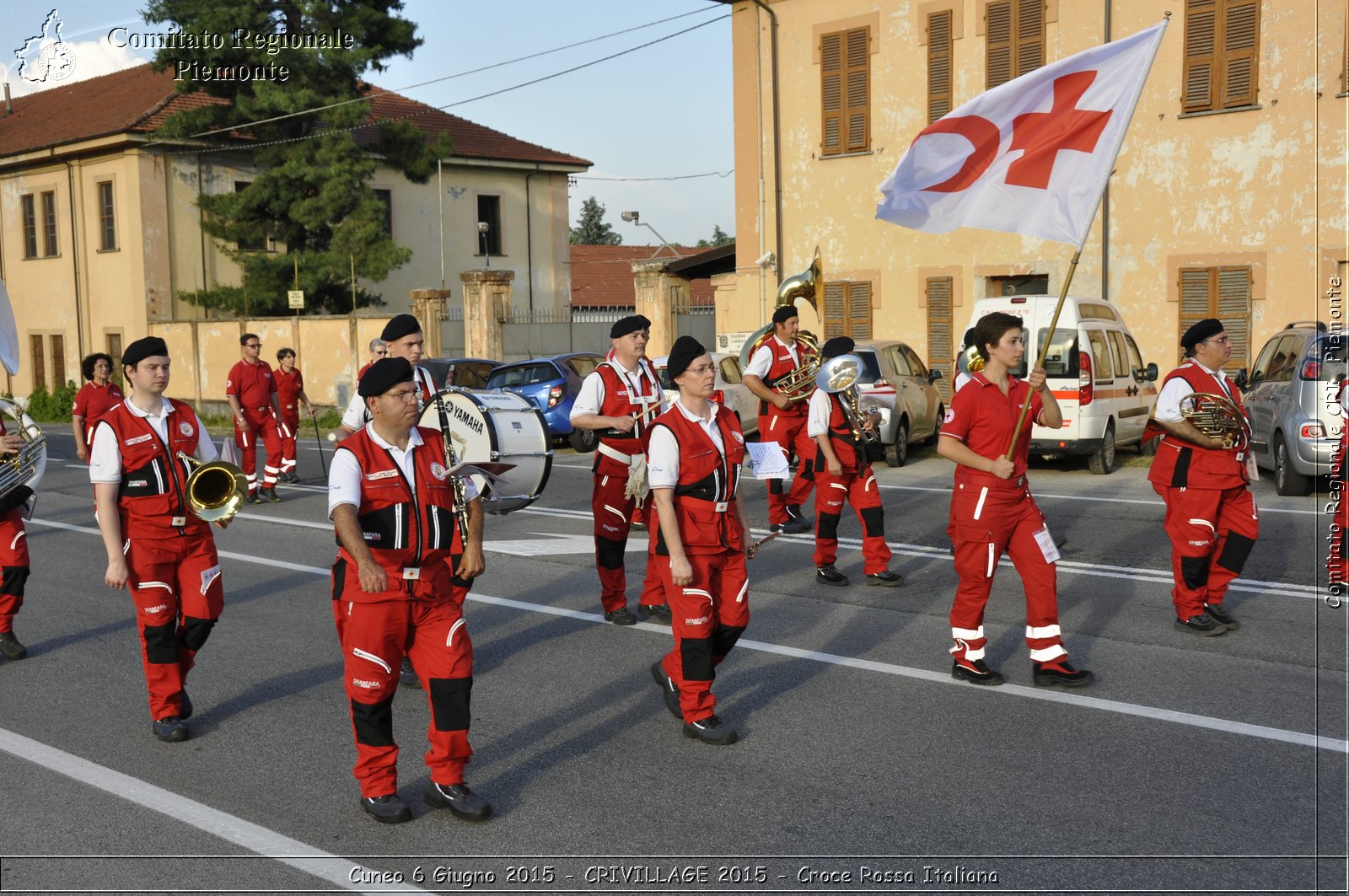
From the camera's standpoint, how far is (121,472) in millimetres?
6367

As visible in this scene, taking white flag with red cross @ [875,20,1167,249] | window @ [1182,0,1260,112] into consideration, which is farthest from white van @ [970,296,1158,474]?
white flag with red cross @ [875,20,1167,249]

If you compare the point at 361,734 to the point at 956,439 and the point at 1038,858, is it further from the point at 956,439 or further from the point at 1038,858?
the point at 956,439

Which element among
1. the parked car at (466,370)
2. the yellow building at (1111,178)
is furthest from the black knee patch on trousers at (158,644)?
the parked car at (466,370)

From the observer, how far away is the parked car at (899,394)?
17312mm

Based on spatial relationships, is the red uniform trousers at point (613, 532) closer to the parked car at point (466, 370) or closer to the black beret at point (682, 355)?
the black beret at point (682, 355)

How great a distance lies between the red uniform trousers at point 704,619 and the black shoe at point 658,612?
2.40 meters

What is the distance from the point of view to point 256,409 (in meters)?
15.6

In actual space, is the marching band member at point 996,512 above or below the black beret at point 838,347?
below

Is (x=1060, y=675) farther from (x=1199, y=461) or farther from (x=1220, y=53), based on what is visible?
(x=1220, y=53)

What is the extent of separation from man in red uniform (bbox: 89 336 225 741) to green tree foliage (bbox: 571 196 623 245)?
102535 millimetres

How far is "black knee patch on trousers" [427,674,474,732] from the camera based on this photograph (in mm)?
5020

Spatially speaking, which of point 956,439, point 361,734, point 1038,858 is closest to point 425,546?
point 361,734

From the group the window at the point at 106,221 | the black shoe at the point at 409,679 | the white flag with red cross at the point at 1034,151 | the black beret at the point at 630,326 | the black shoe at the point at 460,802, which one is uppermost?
the window at the point at 106,221

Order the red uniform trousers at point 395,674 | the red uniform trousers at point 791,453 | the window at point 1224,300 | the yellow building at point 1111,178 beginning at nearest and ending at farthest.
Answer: the red uniform trousers at point 395,674, the red uniform trousers at point 791,453, the yellow building at point 1111,178, the window at point 1224,300
